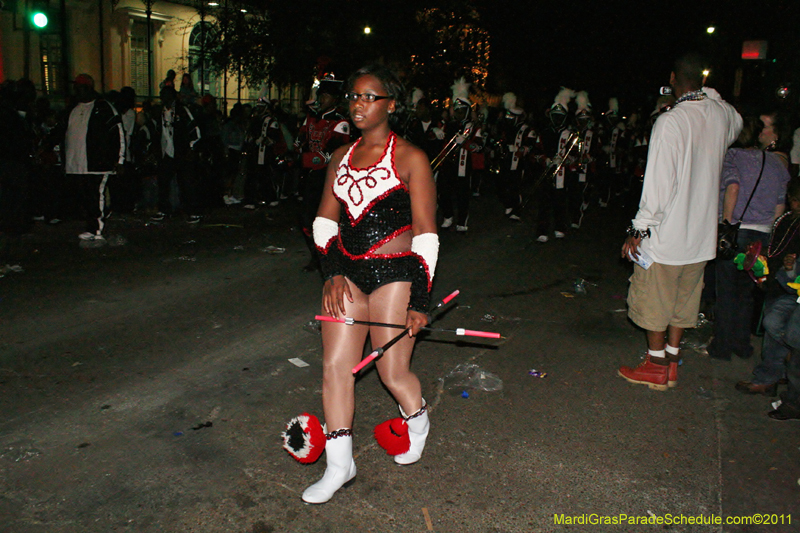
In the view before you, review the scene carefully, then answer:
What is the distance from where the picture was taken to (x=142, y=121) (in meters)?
11.5

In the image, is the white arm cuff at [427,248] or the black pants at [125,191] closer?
the white arm cuff at [427,248]

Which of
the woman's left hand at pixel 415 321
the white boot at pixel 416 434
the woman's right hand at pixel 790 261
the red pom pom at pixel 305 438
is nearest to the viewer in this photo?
the woman's left hand at pixel 415 321

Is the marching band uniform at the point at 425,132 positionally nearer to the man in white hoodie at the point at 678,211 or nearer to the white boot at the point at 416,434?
the man in white hoodie at the point at 678,211

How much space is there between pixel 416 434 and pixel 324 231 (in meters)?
1.18

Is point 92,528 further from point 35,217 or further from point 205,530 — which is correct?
point 35,217

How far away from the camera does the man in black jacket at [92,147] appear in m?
8.83

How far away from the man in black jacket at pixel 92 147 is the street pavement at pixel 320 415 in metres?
1.66

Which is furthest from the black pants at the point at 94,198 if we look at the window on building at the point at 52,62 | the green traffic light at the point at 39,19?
the window on building at the point at 52,62

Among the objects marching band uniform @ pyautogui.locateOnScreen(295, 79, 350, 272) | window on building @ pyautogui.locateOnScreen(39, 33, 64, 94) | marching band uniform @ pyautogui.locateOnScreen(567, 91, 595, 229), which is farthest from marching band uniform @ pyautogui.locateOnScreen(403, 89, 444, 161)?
window on building @ pyautogui.locateOnScreen(39, 33, 64, 94)

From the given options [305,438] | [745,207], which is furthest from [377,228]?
[745,207]

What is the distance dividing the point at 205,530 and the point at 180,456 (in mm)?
758

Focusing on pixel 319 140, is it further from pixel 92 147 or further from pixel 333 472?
pixel 333 472

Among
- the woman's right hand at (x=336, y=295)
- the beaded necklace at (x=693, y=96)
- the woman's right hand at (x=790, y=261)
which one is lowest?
the woman's right hand at (x=336, y=295)

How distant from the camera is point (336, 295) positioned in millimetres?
3221
